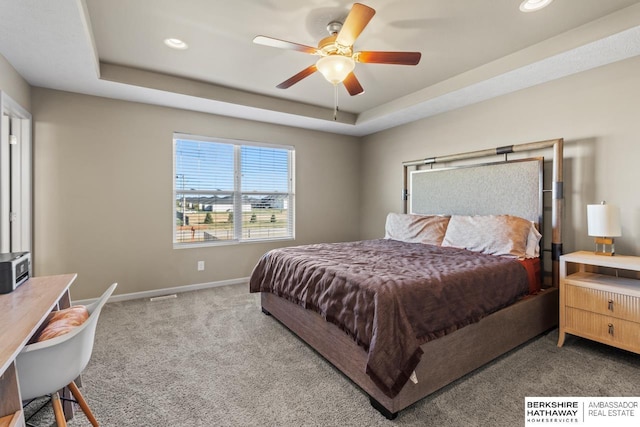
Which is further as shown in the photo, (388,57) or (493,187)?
(493,187)

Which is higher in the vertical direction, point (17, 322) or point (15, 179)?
point (15, 179)

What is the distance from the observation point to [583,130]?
9.41ft

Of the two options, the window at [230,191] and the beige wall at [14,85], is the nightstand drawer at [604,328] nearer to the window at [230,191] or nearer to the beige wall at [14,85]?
the window at [230,191]

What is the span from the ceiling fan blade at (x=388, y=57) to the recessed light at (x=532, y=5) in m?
0.81

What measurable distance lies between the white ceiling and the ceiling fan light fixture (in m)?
0.34

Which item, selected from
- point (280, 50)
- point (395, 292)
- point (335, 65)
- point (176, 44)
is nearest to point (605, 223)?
point (395, 292)

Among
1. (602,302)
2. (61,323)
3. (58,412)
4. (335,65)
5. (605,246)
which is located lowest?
(58,412)

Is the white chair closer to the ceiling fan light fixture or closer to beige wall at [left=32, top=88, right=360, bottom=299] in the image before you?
the ceiling fan light fixture

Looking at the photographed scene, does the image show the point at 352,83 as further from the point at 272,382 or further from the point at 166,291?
the point at 166,291

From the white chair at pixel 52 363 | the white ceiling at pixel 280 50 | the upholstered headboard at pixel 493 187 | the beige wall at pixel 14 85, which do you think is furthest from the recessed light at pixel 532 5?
the beige wall at pixel 14 85

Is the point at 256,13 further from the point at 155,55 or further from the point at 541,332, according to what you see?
the point at 541,332

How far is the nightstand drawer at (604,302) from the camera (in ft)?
7.08

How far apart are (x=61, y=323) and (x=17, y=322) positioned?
20 cm

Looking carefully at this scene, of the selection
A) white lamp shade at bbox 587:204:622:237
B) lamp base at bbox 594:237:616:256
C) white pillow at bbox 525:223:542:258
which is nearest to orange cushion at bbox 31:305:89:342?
white pillow at bbox 525:223:542:258
